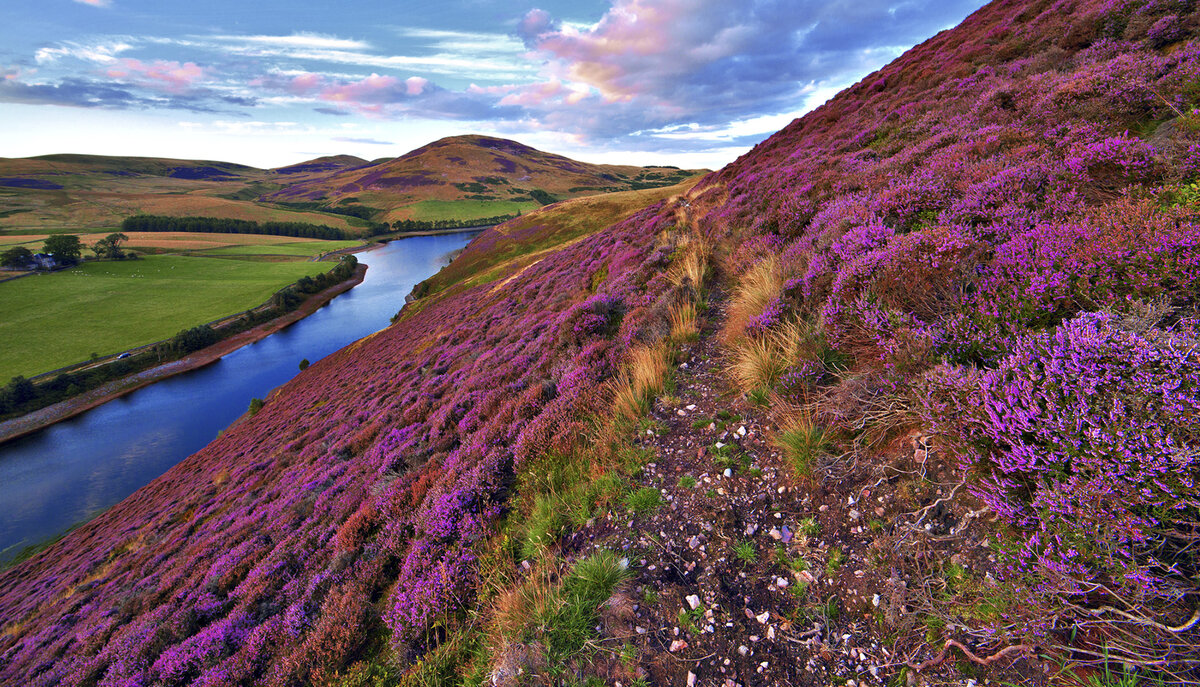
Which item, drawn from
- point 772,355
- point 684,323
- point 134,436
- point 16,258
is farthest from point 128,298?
point 772,355

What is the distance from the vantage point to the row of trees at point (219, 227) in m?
162

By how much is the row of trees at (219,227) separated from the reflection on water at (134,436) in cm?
11543

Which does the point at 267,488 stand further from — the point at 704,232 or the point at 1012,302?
the point at 1012,302

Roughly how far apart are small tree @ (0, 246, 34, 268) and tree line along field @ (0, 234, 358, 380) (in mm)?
9044

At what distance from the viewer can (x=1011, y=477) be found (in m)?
2.86

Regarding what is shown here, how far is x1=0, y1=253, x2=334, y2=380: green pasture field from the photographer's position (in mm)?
60062

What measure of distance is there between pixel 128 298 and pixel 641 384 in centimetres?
11935

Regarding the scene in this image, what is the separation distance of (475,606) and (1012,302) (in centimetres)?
628

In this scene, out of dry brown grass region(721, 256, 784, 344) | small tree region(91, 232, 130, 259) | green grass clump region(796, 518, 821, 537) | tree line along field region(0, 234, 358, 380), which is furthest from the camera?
small tree region(91, 232, 130, 259)

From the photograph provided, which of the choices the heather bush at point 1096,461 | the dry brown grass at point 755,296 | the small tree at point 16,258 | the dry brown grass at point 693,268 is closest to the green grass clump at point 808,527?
the heather bush at point 1096,461

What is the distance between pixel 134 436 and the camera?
4472 centimetres

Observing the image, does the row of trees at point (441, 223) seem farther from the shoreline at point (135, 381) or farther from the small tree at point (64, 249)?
the shoreline at point (135, 381)

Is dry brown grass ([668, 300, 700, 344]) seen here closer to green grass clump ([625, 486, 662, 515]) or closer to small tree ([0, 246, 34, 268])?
green grass clump ([625, 486, 662, 515])

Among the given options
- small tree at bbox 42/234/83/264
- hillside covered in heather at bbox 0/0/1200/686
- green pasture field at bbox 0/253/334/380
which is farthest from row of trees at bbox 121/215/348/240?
hillside covered in heather at bbox 0/0/1200/686
